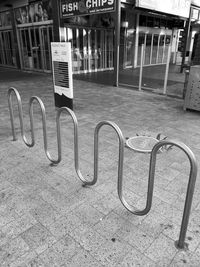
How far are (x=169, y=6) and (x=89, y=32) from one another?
13.8ft

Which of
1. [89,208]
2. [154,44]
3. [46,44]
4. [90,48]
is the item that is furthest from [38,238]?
[154,44]

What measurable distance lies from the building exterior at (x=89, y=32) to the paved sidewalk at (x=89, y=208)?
695cm

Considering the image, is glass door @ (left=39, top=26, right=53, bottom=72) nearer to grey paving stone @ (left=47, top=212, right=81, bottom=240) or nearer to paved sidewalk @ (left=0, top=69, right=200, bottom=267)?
paved sidewalk @ (left=0, top=69, right=200, bottom=267)

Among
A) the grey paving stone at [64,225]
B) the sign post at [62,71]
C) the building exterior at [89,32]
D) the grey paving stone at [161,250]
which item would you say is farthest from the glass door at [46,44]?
the grey paving stone at [161,250]

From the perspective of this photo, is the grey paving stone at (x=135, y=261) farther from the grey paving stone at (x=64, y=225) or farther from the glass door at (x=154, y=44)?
the glass door at (x=154, y=44)

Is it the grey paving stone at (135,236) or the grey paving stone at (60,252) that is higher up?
the grey paving stone at (135,236)

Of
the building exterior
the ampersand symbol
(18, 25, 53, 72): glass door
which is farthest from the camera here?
(18, 25, 53, 72): glass door

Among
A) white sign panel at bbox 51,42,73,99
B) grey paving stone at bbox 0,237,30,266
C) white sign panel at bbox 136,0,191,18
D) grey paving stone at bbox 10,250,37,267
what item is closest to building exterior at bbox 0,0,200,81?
white sign panel at bbox 136,0,191,18

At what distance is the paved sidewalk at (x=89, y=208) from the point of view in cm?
185

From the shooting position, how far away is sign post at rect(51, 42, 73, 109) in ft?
15.7

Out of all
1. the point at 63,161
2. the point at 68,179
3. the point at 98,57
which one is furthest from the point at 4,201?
the point at 98,57

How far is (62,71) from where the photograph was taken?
197 inches

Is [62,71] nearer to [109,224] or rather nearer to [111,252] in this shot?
[109,224]

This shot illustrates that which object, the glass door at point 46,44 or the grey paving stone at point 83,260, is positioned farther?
the glass door at point 46,44
